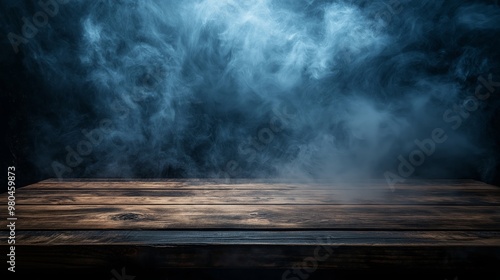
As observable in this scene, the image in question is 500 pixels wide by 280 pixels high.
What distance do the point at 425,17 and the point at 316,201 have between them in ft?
8.04

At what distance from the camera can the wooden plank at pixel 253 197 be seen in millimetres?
1894

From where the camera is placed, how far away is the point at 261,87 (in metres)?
3.49

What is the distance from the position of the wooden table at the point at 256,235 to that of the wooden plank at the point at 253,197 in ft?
0.04

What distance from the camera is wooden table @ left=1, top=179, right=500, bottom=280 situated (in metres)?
1.29

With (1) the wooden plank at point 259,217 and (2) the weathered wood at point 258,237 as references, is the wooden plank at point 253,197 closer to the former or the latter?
(1) the wooden plank at point 259,217

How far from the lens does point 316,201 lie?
1.92 meters

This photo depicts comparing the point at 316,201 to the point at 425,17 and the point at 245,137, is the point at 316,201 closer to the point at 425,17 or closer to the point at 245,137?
the point at 245,137

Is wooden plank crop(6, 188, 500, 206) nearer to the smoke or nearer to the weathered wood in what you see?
the weathered wood

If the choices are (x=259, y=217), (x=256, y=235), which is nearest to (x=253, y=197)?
(x=259, y=217)

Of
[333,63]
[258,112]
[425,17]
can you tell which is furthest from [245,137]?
[425,17]

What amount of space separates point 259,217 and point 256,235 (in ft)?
0.75
